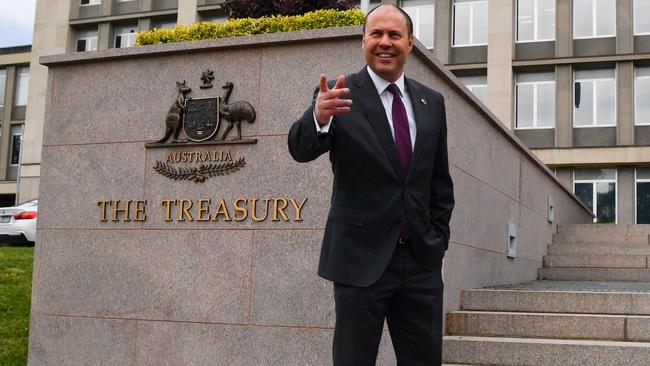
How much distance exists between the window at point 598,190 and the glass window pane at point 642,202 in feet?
3.00

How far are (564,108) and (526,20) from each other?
4.16 metres

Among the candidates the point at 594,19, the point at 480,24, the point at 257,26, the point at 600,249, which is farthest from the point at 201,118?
the point at 480,24

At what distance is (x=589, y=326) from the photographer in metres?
7.28

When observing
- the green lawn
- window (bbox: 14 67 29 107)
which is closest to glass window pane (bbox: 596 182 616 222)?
the green lawn

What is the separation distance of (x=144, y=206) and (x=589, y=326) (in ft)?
13.7

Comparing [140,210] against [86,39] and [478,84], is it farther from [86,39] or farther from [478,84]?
[86,39]

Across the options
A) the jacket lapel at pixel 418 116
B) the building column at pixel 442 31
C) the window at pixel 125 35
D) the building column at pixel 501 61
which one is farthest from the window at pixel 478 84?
the jacket lapel at pixel 418 116

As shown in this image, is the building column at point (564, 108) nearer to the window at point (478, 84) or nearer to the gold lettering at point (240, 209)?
the window at point (478, 84)

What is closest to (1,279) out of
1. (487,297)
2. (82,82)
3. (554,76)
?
(82,82)

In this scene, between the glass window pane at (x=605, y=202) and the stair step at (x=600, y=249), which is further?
the glass window pane at (x=605, y=202)

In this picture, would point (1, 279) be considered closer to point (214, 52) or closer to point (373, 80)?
point (214, 52)

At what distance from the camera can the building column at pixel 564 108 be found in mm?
32625

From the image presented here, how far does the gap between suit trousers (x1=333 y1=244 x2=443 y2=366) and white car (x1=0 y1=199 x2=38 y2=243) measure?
51.3ft

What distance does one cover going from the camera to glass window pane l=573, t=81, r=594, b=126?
32625 millimetres
